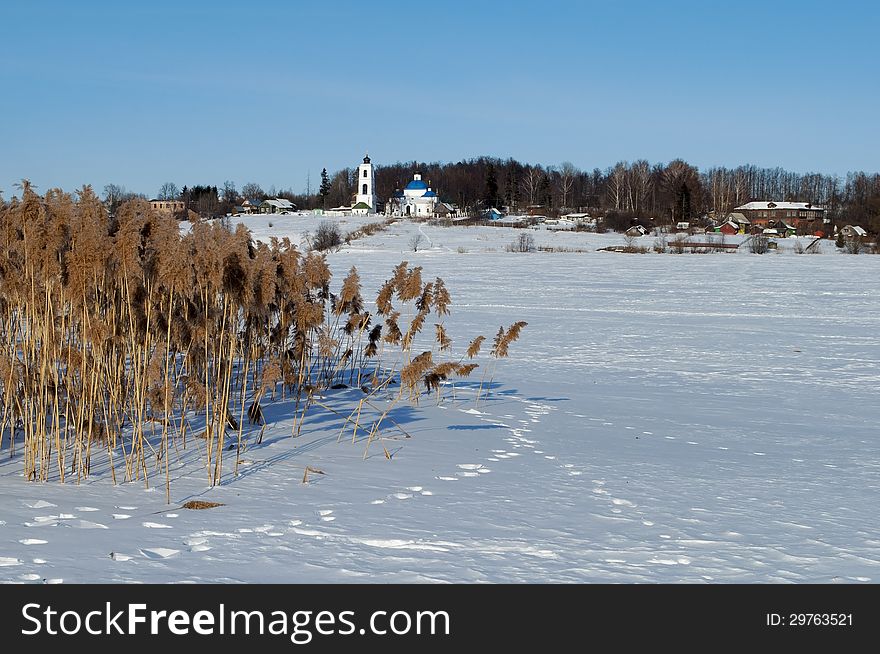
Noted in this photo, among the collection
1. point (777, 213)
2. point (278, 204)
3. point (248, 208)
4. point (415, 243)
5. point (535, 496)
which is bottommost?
point (535, 496)

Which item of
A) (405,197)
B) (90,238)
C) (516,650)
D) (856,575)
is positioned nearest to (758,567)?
(856,575)

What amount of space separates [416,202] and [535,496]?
326ft

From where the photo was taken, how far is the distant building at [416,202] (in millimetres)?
101812

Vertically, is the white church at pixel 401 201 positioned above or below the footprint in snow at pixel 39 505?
above

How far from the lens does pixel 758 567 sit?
154 inches

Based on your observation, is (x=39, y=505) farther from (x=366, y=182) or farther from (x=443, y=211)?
(x=366, y=182)

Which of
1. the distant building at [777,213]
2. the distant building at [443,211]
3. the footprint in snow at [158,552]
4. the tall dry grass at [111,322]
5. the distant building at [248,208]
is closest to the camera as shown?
the footprint in snow at [158,552]

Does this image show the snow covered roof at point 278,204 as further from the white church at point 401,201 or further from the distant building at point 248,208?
the white church at point 401,201

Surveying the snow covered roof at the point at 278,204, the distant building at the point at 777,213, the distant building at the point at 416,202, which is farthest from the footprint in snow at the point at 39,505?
the distant building at the point at 777,213

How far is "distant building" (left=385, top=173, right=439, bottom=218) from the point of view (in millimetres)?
101812

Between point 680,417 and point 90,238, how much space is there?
5.57m

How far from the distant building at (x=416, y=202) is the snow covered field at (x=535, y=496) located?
90311mm

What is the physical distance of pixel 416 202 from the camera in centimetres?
10312

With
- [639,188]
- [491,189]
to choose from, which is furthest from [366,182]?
[639,188]
